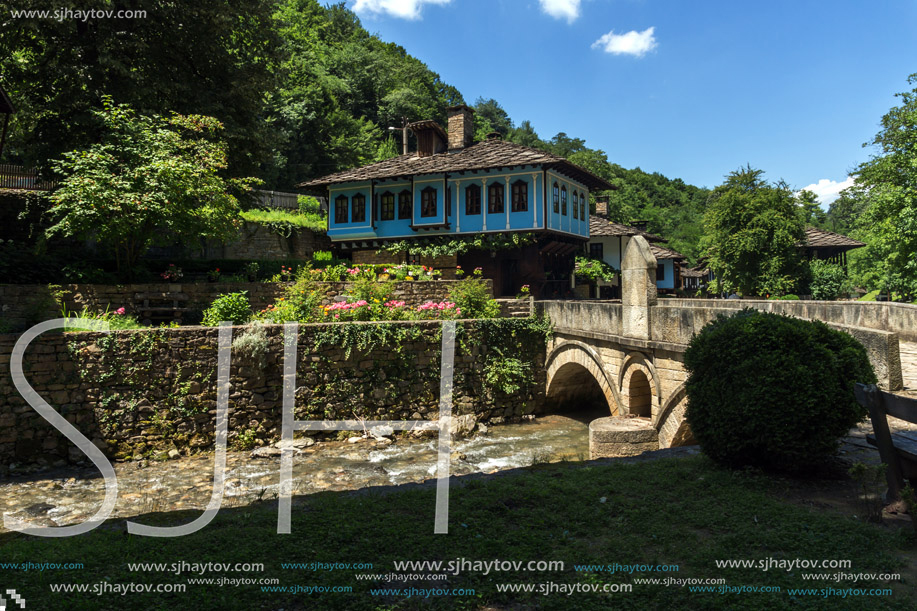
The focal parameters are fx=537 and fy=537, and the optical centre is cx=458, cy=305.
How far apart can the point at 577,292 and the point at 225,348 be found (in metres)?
19.1

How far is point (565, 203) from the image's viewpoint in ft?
82.1

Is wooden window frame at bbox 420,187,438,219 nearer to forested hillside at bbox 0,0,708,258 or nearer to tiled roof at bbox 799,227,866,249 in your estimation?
forested hillside at bbox 0,0,708,258

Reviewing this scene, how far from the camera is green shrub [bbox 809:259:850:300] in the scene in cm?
2823

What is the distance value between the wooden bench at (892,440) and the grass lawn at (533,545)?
1.58ft

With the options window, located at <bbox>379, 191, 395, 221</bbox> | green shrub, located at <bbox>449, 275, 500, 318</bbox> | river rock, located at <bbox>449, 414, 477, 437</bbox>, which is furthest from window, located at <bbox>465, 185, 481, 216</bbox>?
river rock, located at <bbox>449, 414, 477, 437</bbox>

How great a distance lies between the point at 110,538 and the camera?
5.32 meters

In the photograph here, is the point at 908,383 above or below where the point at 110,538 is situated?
above

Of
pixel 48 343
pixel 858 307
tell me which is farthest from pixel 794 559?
pixel 48 343

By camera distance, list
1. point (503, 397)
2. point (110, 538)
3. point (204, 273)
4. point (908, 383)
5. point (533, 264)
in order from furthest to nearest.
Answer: point (533, 264) → point (204, 273) → point (503, 397) → point (908, 383) → point (110, 538)

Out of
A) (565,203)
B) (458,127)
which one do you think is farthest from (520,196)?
(458,127)

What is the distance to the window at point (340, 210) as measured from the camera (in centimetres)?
2720

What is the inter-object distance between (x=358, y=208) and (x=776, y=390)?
2372cm

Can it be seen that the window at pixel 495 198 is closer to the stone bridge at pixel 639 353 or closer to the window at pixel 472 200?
the window at pixel 472 200

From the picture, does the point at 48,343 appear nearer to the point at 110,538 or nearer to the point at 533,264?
the point at 110,538
